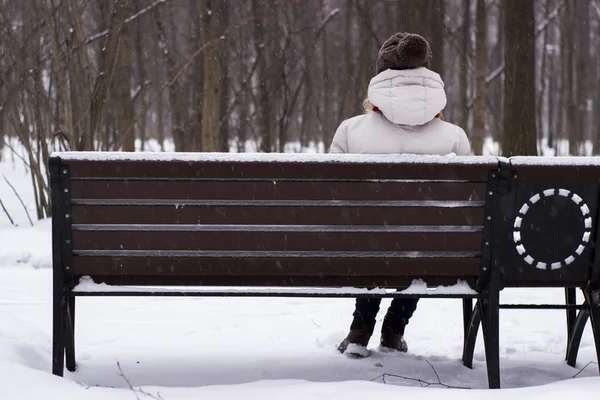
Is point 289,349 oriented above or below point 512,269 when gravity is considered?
below

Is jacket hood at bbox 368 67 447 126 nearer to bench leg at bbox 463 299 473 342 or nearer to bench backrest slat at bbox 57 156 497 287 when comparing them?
bench backrest slat at bbox 57 156 497 287

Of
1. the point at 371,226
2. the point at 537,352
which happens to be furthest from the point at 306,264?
the point at 537,352

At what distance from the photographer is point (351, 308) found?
5.52 metres

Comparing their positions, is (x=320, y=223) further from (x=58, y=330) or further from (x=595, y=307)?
(x=595, y=307)

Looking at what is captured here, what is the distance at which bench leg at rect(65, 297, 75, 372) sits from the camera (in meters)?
3.44

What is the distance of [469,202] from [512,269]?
351 mm

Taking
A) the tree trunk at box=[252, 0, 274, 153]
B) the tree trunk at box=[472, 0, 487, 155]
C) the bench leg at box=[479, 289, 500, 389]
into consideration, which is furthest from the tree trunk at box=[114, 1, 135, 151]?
the bench leg at box=[479, 289, 500, 389]

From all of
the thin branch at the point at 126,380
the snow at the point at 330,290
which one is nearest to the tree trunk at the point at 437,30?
the snow at the point at 330,290

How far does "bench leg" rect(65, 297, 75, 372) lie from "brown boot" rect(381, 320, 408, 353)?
5.23ft

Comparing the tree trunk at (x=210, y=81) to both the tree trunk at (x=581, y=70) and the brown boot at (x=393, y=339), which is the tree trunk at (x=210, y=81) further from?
the tree trunk at (x=581, y=70)

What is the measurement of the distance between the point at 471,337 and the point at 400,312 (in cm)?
46

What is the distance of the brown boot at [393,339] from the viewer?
4.18m

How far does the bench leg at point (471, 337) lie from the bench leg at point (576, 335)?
49 cm

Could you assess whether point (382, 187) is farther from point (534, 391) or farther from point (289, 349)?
point (289, 349)
